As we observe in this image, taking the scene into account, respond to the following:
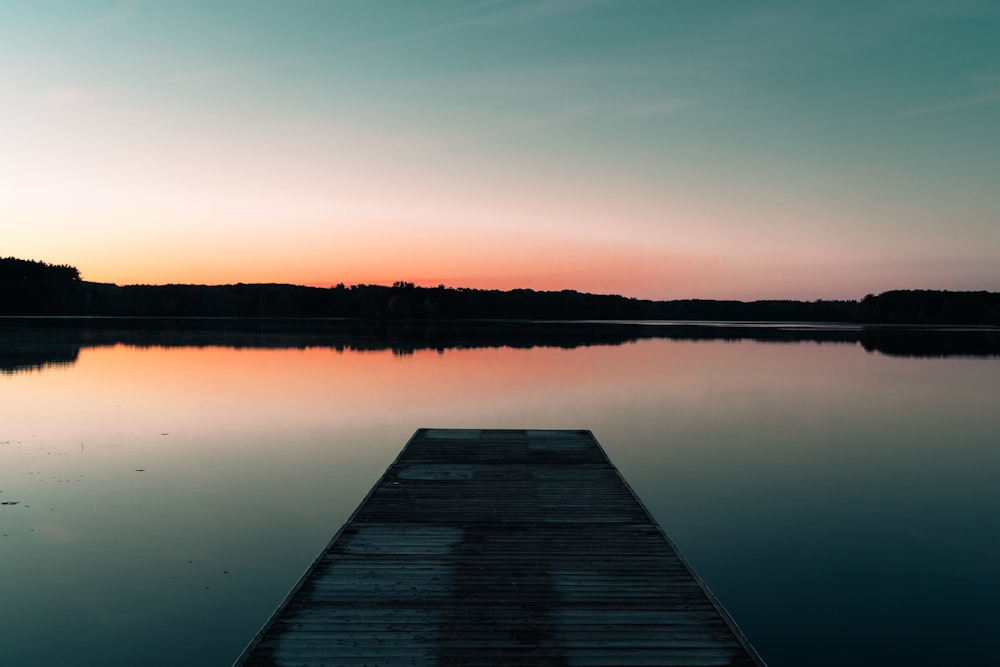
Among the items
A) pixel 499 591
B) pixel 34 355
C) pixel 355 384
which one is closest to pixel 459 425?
pixel 355 384

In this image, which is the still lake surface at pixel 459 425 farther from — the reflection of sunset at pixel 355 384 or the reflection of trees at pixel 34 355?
the reflection of trees at pixel 34 355

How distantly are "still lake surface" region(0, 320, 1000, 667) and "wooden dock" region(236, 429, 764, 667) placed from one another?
4.46ft

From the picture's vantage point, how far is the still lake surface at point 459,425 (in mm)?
7223

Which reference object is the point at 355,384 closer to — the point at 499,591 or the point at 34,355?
the point at 34,355

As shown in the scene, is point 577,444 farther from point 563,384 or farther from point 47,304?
point 47,304

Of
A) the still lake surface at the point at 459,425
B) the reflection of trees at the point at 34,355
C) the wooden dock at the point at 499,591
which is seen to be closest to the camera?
the wooden dock at the point at 499,591

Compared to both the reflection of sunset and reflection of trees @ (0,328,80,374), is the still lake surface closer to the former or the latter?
the reflection of sunset

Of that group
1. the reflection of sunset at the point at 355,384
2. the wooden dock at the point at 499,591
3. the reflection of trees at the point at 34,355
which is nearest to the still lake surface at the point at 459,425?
the reflection of sunset at the point at 355,384

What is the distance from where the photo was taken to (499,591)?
6207 millimetres

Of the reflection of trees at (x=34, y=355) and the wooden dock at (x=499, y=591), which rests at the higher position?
the wooden dock at (x=499, y=591)

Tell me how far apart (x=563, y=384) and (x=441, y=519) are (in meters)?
20.2

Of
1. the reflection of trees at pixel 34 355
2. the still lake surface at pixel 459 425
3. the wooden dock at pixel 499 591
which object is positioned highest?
the wooden dock at pixel 499 591

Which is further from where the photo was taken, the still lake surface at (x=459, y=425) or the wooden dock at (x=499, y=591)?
the still lake surface at (x=459, y=425)

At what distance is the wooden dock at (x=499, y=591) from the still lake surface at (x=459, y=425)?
4.46 ft
